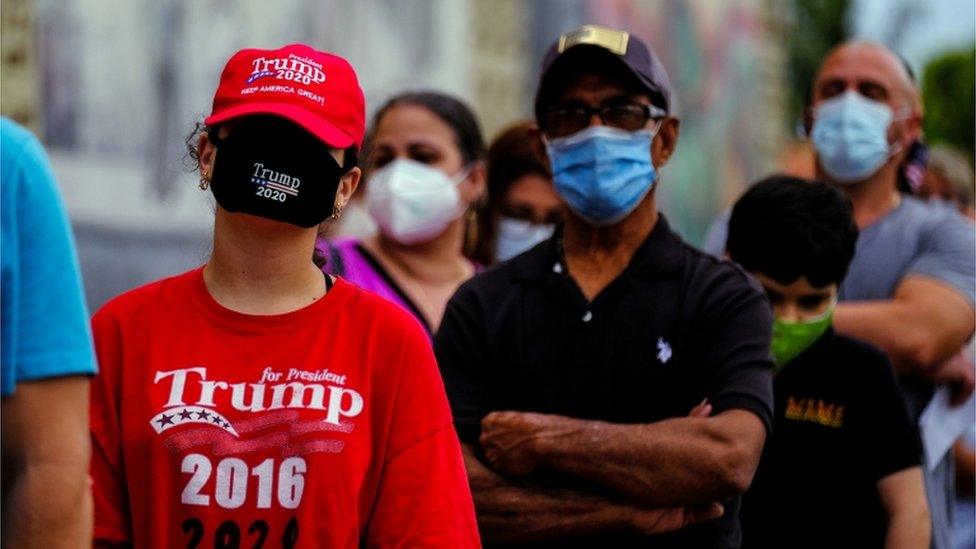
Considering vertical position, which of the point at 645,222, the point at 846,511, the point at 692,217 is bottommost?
the point at 692,217

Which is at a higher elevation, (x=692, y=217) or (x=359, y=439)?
(x=359, y=439)

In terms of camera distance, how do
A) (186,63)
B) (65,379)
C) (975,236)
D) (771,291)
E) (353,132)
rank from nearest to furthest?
(65,379)
(353,132)
(771,291)
(975,236)
(186,63)

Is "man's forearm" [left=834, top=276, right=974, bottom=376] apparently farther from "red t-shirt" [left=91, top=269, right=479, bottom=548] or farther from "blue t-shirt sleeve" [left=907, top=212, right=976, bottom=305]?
"red t-shirt" [left=91, top=269, right=479, bottom=548]

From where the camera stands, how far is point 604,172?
352 cm

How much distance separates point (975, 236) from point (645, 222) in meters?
1.44

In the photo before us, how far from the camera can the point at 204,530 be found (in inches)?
96.5

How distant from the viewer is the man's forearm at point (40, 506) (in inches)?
76.7

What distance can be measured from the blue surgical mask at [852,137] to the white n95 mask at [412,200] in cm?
122

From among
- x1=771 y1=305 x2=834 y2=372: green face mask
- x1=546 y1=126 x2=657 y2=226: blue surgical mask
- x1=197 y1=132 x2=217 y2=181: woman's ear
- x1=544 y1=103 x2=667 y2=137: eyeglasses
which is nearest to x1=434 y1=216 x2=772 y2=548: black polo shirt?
x1=546 y1=126 x2=657 y2=226: blue surgical mask

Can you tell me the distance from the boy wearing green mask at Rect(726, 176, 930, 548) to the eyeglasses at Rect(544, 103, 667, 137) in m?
0.51

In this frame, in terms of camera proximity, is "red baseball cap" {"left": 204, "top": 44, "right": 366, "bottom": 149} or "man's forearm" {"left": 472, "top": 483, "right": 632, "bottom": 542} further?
"man's forearm" {"left": 472, "top": 483, "right": 632, "bottom": 542}

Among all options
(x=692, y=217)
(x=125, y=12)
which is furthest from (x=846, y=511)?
(x=692, y=217)

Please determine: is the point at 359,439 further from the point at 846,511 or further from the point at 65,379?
the point at 846,511

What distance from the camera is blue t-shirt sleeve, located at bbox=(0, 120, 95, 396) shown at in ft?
6.30
